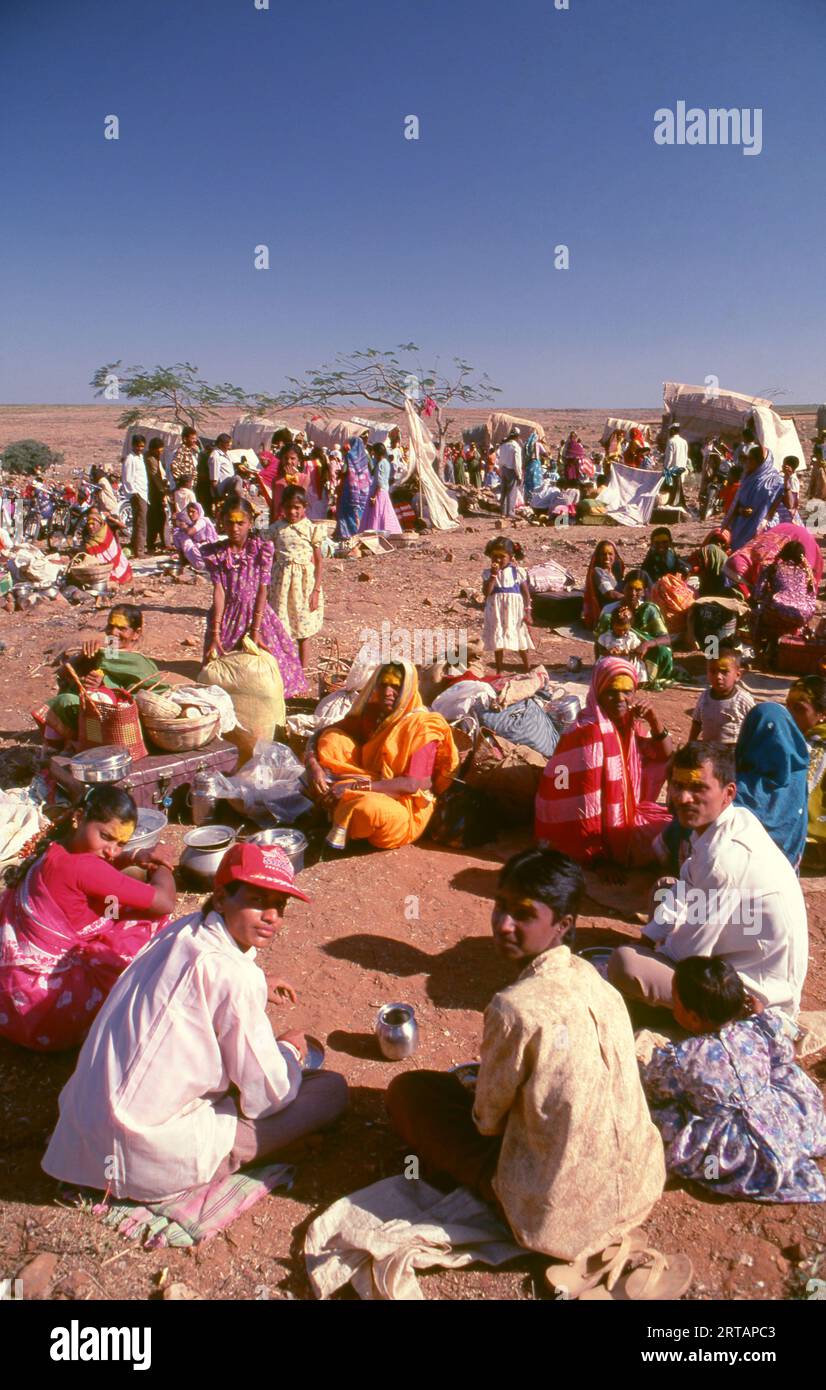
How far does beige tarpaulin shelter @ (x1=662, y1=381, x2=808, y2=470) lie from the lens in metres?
20.1

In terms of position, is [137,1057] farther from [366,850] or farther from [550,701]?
[550,701]

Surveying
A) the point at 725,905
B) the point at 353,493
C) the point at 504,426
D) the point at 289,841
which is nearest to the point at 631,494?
the point at 353,493

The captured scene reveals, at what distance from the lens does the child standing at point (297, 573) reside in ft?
24.3

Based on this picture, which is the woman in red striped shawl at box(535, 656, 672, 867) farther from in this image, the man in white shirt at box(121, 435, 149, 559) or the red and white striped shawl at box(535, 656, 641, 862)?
the man in white shirt at box(121, 435, 149, 559)

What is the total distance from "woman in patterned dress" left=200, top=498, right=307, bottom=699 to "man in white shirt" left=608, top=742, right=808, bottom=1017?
400 cm

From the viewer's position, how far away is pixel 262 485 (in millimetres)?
14266

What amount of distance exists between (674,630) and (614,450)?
1322cm

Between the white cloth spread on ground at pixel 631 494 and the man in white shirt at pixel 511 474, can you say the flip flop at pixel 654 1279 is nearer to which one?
the white cloth spread on ground at pixel 631 494

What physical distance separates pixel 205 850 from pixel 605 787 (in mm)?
2108

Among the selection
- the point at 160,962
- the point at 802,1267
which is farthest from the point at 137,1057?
the point at 802,1267

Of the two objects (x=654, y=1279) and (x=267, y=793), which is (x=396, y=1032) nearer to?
(x=654, y=1279)

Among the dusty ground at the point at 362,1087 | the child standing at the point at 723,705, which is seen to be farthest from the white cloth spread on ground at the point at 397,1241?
the child standing at the point at 723,705

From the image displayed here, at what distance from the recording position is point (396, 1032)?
3.34 meters

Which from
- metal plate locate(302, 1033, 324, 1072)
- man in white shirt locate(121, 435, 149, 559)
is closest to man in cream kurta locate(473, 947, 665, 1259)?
metal plate locate(302, 1033, 324, 1072)
